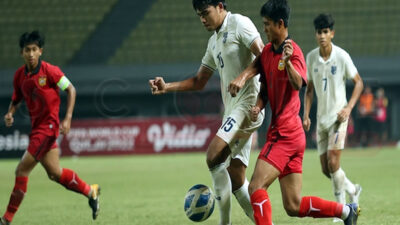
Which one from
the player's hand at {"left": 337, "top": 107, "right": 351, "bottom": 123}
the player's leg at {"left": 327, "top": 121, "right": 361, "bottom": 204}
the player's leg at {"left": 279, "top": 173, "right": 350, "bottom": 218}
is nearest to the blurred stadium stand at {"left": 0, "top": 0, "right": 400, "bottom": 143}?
the player's leg at {"left": 327, "top": 121, "right": 361, "bottom": 204}

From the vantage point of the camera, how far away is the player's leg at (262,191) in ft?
19.3

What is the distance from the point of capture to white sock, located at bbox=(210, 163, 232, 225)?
7.01 m

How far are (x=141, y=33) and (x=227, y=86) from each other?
19201 mm

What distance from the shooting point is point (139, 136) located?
21969 mm

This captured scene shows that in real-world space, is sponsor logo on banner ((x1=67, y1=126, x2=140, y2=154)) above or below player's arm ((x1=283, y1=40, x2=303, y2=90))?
below

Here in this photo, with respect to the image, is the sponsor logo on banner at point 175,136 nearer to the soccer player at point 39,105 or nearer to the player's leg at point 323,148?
the player's leg at point 323,148

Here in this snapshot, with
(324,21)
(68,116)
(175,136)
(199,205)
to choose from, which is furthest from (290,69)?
(175,136)

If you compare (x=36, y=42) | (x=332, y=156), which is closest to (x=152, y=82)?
(x=36, y=42)

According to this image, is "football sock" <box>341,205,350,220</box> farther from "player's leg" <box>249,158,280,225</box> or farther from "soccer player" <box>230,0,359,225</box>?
"player's leg" <box>249,158,280,225</box>

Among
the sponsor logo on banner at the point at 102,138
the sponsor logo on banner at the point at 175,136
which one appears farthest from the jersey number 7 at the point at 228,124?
the sponsor logo on banner at the point at 102,138

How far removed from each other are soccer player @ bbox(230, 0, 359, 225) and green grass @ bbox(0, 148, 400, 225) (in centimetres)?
188

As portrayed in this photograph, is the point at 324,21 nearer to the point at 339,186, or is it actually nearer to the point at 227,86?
the point at 339,186

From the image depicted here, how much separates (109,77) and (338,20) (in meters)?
8.29

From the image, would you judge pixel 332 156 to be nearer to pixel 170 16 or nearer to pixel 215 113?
pixel 215 113
